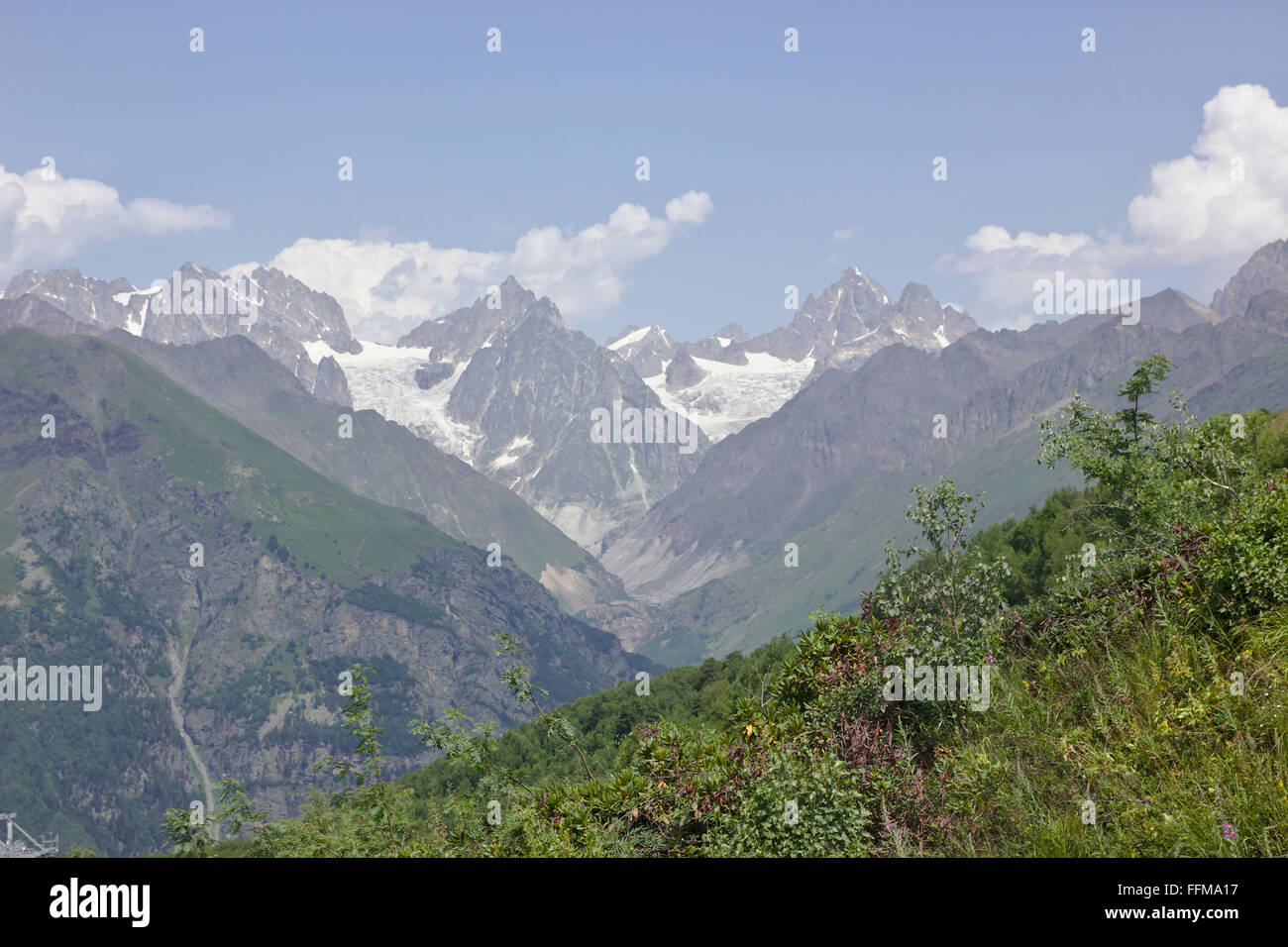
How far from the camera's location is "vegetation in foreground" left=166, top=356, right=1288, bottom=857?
1168 cm

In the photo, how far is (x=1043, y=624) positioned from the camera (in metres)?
18.0

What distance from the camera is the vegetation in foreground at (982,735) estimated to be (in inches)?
460

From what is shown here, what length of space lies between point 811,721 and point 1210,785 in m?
6.36

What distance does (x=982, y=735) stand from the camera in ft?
49.0
